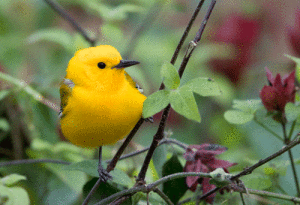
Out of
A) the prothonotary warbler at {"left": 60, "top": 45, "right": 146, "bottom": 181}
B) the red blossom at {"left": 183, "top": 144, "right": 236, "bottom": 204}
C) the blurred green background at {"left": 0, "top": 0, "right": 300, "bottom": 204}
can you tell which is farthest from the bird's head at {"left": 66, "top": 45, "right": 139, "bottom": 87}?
the red blossom at {"left": 183, "top": 144, "right": 236, "bottom": 204}

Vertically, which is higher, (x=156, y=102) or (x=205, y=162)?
(x=156, y=102)

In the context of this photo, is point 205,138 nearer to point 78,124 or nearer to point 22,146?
point 22,146

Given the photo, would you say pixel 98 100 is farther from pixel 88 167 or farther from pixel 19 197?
pixel 19 197

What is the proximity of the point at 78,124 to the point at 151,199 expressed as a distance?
266 mm

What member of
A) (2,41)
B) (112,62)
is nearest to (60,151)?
(112,62)

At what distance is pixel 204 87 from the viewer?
2.26 feet

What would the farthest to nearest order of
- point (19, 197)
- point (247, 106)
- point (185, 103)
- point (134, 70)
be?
1. point (134, 70)
2. point (247, 106)
3. point (19, 197)
4. point (185, 103)

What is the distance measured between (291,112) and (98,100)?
1.51 feet

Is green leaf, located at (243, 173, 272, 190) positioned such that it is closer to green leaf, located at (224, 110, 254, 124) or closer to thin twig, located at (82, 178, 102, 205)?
green leaf, located at (224, 110, 254, 124)

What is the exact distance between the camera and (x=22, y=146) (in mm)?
1549

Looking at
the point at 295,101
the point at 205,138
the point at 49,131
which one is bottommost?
the point at 205,138

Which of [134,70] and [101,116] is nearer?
[101,116]

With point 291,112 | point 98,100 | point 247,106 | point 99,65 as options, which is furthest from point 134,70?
point 291,112

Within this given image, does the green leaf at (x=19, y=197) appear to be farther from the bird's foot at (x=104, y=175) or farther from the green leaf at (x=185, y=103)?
the green leaf at (x=185, y=103)
